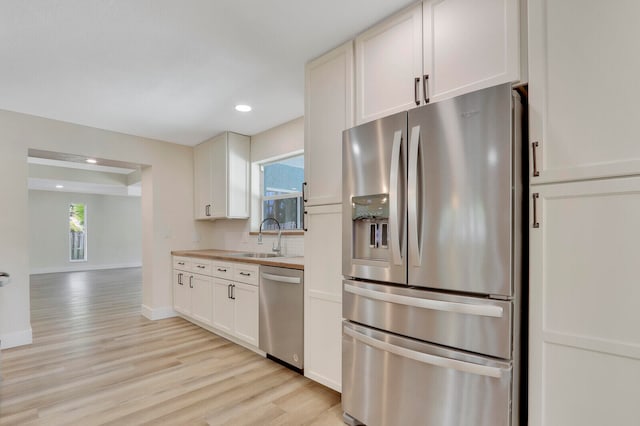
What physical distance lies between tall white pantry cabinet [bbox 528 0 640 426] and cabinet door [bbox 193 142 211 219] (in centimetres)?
389

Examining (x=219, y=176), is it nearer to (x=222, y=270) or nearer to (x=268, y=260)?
(x=222, y=270)

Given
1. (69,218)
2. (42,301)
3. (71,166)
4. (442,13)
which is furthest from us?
(69,218)

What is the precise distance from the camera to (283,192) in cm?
411

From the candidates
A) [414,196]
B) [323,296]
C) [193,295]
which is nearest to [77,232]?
[193,295]

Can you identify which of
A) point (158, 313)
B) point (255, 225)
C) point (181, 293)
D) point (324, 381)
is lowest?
point (158, 313)

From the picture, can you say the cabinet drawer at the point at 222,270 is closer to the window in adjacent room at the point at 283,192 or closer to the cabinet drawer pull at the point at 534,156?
the window in adjacent room at the point at 283,192

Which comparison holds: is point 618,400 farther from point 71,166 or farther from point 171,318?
point 71,166

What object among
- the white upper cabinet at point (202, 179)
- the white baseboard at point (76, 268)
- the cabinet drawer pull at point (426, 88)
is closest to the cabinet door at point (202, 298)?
the white upper cabinet at point (202, 179)

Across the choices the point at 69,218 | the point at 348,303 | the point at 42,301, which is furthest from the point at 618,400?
the point at 69,218

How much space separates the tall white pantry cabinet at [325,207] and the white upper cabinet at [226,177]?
1943 millimetres

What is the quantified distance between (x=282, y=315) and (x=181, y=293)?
216 cm

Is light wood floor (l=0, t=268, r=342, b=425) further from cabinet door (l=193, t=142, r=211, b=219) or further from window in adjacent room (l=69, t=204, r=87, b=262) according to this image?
window in adjacent room (l=69, t=204, r=87, b=262)

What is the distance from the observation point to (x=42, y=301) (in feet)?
A: 18.1

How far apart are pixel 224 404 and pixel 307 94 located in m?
2.26
